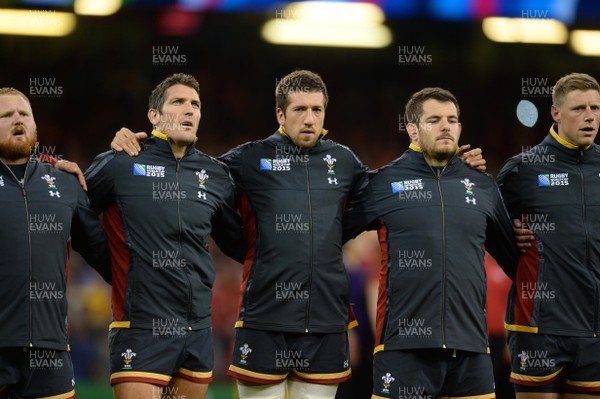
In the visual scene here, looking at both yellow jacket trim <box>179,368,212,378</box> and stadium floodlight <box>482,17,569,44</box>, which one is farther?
stadium floodlight <box>482,17,569,44</box>

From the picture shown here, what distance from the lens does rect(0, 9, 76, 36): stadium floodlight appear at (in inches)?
408

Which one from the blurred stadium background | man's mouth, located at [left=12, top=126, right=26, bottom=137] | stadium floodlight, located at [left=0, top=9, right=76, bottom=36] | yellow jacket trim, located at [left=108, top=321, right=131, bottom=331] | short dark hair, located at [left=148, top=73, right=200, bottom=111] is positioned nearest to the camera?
man's mouth, located at [left=12, top=126, right=26, bottom=137]

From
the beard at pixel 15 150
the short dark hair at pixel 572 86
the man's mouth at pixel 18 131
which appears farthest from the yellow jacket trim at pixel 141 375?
the short dark hair at pixel 572 86

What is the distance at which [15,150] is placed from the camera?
514cm

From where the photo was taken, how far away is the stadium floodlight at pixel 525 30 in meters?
11.5

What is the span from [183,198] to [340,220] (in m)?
0.90

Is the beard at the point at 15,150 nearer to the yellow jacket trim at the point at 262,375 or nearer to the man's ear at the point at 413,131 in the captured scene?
the yellow jacket trim at the point at 262,375

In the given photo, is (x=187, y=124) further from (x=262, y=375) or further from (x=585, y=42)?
A: (x=585, y=42)

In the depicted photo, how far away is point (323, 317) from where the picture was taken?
554cm

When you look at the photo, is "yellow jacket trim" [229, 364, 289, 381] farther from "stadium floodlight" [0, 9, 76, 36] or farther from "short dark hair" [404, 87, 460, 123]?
"stadium floodlight" [0, 9, 76, 36]

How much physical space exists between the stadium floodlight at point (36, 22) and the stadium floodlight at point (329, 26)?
2182 mm

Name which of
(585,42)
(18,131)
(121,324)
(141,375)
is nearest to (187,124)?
(18,131)

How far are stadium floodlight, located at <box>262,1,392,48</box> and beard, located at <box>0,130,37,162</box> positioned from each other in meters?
5.96

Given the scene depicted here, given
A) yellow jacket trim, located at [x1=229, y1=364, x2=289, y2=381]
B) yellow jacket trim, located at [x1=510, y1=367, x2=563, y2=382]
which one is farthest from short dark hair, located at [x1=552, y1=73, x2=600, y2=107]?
yellow jacket trim, located at [x1=229, y1=364, x2=289, y2=381]
